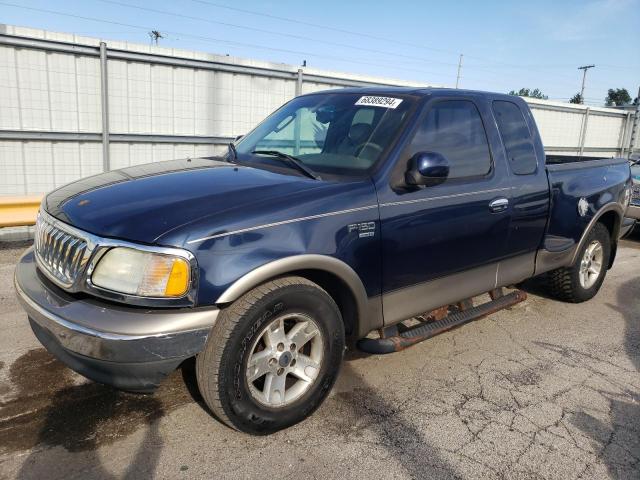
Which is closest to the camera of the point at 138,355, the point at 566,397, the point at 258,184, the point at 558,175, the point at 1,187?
the point at 138,355

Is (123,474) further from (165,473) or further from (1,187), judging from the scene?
(1,187)

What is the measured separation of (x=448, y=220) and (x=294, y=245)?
4.08 ft

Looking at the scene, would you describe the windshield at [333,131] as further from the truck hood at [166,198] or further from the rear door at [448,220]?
the truck hood at [166,198]

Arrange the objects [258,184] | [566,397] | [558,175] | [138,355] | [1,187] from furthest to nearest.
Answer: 1. [1,187]
2. [558,175]
3. [566,397]
4. [258,184]
5. [138,355]

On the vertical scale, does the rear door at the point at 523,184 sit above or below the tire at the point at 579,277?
above

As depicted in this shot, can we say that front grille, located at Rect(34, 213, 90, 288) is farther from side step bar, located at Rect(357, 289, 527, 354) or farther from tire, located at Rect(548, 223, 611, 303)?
tire, located at Rect(548, 223, 611, 303)

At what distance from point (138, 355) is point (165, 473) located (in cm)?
63

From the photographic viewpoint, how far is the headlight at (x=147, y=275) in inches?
91.6

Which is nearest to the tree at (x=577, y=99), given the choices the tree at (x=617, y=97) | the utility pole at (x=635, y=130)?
the tree at (x=617, y=97)

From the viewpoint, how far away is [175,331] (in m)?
2.31

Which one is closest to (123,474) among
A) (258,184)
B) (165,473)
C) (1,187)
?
(165,473)

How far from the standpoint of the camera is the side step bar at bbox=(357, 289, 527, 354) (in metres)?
3.17

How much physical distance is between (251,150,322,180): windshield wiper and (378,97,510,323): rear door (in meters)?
0.44

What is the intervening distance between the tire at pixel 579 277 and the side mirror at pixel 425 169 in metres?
2.53
